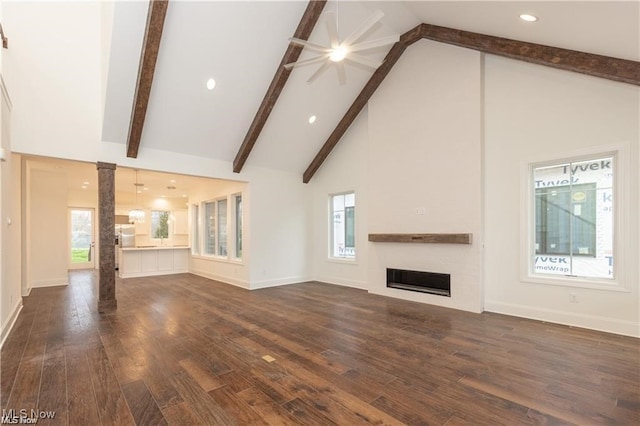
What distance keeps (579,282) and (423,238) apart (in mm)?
2174

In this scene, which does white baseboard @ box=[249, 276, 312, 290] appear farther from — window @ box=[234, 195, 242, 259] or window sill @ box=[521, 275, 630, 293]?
window sill @ box=[521, 275, 630, 293]

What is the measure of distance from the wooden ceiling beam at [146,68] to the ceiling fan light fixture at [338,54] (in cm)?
213

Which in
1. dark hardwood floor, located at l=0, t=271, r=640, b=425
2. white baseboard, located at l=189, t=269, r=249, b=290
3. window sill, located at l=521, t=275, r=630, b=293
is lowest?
white baseboard, located at l=189, t=269, r=249, b=290

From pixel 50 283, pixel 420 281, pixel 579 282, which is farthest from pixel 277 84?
pixel 50 283

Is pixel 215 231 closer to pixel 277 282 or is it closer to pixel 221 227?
pixel 221 227

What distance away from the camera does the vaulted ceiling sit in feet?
11.2

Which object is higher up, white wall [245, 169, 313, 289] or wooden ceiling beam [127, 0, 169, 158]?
wooden ceiling beam [127, 0, 169, 158]

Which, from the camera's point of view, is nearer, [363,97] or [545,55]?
[545,55]

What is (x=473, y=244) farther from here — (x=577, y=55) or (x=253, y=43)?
(x=253, y=43)

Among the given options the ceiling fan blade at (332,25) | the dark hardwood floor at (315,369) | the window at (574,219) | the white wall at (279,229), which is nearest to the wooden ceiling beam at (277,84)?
the white wall at (279,229)

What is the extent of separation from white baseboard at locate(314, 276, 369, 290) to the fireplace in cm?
88

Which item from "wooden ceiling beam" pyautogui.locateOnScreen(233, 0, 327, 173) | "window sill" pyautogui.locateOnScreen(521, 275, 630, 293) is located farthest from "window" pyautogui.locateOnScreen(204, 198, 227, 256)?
"window sill" pyautogui.locateOnScreen(521, 275, 630, 293)

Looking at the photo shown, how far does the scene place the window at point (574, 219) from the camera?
3973 millimetres

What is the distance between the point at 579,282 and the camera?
4.07m
